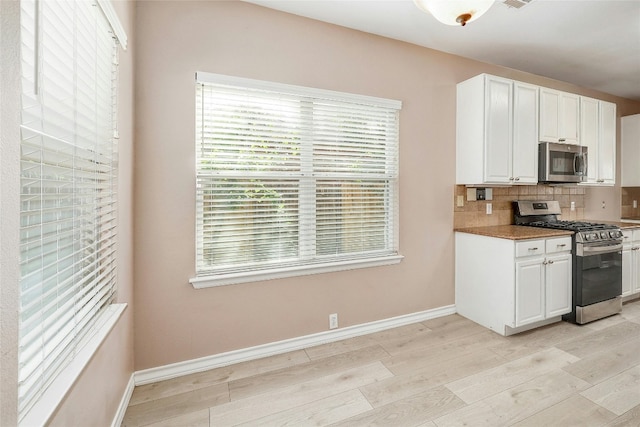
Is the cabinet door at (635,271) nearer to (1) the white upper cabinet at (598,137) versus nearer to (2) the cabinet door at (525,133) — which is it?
(1) the white upper cabinet at (598,137)

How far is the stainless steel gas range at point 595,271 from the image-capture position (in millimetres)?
2990

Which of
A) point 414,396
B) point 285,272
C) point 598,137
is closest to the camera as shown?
point 414,396

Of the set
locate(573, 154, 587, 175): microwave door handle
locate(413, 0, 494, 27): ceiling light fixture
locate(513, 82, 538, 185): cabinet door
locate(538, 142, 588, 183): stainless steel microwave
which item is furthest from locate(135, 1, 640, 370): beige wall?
locate(573, 154, 587, 175): microwave door handle

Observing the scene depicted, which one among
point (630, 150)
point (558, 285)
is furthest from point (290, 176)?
point (630, 150)

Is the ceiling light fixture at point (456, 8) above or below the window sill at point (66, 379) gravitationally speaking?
above

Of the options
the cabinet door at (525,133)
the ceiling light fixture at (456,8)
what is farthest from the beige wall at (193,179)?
the ceiling light fixture at (456,8)

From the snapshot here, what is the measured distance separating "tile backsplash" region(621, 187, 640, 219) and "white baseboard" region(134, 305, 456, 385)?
3.90 meters

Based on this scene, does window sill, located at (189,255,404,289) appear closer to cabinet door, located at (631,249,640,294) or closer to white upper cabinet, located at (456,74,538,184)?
white upper cabinet, located at (456,74,538,184)

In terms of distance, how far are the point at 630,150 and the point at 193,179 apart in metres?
5.86

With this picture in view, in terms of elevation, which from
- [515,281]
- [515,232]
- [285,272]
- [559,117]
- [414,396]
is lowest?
[414,396]

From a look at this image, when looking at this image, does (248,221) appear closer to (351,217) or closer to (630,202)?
(351,217)

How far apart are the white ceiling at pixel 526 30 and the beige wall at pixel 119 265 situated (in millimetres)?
1411

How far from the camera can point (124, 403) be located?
6.16 feet

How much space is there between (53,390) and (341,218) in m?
2.10
